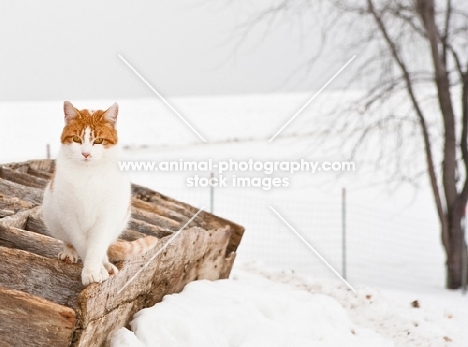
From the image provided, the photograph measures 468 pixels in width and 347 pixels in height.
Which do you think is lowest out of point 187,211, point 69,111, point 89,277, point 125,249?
point 89,277

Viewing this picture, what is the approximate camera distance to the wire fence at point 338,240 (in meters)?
6.85

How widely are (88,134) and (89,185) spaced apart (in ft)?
0.67

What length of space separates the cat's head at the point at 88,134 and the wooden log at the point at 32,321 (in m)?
0.58

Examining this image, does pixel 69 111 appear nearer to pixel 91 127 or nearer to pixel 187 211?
pixel 91 127

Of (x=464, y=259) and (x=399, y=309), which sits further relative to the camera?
(x=464, y=259)

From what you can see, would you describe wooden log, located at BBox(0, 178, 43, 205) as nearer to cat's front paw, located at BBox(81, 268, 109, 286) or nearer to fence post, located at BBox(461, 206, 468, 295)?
cat's front paw, located at BBox(81, 268, 109, 286)

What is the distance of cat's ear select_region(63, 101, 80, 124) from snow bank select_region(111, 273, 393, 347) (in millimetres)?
1053

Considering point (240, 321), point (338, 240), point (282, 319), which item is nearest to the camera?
point (240, 321)

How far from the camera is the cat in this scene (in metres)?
2.79

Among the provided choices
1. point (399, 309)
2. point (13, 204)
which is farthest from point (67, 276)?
point (399, 309)

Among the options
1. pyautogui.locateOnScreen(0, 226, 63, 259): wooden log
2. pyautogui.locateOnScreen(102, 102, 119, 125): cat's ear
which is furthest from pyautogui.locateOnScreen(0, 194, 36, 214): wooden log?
pyautogui.locateOnScreen(102, 102, 119, 125): cat's ear

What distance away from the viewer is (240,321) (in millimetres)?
3715

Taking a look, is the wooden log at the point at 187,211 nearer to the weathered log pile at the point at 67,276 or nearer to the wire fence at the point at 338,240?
the weathered log pile at the point at 67,276

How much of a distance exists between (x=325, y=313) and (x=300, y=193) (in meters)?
5.18
